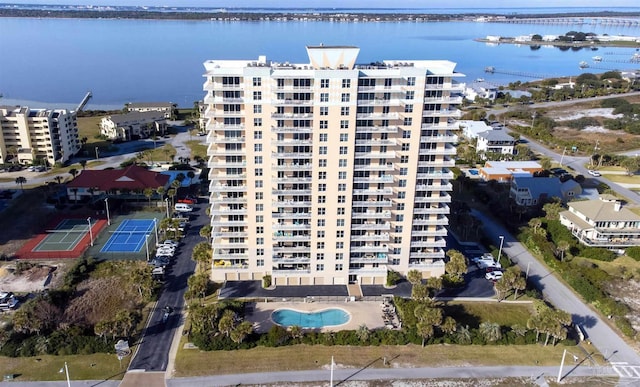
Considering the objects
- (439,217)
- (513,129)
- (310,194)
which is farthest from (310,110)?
(513,129)

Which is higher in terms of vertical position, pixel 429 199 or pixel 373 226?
pixel 429 199

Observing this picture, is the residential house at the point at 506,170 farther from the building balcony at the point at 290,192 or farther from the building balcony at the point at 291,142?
the building balcony at the point at 291,142

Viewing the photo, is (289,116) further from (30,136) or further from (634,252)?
(30,136)

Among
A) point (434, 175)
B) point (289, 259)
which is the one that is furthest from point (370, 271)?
point (434, 175)

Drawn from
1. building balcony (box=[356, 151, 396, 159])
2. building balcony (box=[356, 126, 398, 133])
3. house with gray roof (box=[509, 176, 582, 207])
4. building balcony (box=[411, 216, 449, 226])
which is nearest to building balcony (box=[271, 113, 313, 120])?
building balcony (box=[356, 126, 398, 133])

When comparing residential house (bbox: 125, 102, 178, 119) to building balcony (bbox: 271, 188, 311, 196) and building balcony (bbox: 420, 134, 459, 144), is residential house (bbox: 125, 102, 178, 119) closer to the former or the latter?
building balcony (bbox: 271, 188, 311, 196)

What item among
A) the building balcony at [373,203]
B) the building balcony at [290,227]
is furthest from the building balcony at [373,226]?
the building balcony at [290,227]

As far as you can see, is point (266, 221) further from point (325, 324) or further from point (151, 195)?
point (151, 195)
